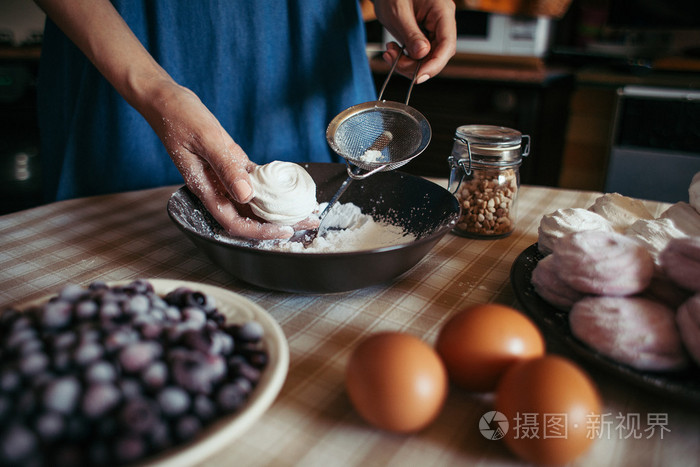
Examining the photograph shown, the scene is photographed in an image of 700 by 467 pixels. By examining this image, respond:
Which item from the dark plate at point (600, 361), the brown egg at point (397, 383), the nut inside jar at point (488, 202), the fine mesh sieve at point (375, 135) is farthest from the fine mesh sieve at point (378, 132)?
the brown egg at point (397, 383)

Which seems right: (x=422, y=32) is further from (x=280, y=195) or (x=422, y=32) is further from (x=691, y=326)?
(x=691, y=326)

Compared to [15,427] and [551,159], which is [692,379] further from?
[551,159]

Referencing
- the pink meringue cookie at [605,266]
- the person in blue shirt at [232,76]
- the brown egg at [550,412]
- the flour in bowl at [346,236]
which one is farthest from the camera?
the person in blue shirt at [232,76]

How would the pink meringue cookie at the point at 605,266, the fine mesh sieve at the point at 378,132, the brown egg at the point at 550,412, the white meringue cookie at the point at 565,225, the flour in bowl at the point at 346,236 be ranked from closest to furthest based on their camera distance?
the brown egg at the point at 550,412 < the pink meringue cookie at the point at 605,266 < the white meringue cookie at the point at 565,225 < the flour in bowl at the point at 346,236 < the fine mesh sieve at the point at 378,132

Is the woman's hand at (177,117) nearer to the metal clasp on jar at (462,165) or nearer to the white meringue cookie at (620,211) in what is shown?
the metal clasp on jar at (462,165)

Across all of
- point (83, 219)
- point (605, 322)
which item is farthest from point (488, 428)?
point (83, 219)

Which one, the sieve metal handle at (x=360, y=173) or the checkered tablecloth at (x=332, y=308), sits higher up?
the sieve metal handle at (x=360, y=173)

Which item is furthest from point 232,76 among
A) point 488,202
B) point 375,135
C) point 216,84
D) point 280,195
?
point 488,202

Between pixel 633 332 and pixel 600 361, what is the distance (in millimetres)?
40

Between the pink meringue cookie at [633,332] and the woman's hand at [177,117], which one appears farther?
the woman's hand at [177,117]

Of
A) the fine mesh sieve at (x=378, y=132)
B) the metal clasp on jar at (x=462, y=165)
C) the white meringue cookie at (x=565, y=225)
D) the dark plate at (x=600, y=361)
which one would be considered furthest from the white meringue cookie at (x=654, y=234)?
the fine mesh sieve at (x=378, y=132)

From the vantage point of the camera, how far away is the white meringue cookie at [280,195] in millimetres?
742

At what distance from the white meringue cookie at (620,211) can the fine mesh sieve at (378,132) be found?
1.01ft

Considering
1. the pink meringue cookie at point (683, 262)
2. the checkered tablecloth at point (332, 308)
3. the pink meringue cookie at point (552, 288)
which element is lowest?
the checkered tablecloth at point (332, 308)
